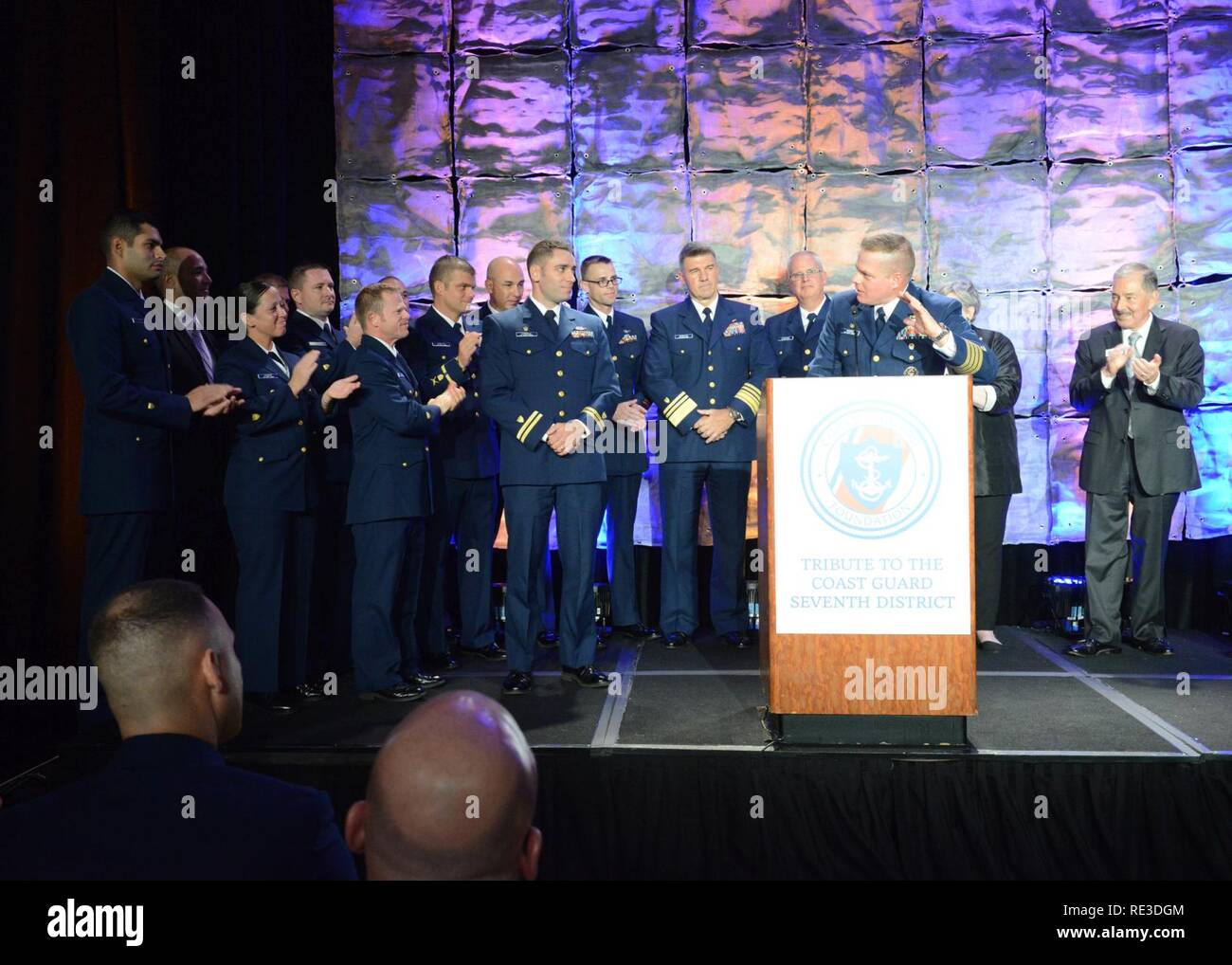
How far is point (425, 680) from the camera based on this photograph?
435 centimetres

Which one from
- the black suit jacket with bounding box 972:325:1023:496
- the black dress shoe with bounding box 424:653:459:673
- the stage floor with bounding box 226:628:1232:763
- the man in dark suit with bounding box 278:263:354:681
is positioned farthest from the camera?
the black suit jacket with bounding box 972:325:1023:496

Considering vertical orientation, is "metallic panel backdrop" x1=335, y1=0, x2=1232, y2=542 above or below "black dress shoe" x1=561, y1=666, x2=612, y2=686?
above

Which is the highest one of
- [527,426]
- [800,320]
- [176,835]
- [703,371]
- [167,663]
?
[800,320]

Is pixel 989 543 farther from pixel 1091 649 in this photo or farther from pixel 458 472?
pixel 458 472

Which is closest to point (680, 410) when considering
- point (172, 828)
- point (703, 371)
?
point (703, 371)

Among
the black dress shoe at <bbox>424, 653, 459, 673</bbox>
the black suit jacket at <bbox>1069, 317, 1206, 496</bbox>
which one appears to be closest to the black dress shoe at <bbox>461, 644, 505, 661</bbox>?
the black dress shoe at <bbox>424, 653, 459, 673</bbox>

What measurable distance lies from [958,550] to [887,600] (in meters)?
0.27

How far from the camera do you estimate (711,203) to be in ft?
20.1

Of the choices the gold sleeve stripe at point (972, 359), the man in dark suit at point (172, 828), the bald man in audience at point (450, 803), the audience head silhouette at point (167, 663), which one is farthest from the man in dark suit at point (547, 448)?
the bald man in audience at point (450, 803)

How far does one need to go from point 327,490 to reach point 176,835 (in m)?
3.51

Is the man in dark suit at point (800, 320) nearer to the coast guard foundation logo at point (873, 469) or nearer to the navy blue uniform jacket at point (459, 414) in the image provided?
the navy blue uniform jacket at point (459, 414)

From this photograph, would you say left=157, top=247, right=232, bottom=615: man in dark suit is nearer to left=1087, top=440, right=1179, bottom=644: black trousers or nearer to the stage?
the stage

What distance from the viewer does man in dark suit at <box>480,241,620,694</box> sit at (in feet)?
13.9

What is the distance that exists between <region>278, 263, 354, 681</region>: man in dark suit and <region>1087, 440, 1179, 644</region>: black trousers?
3.49 m
